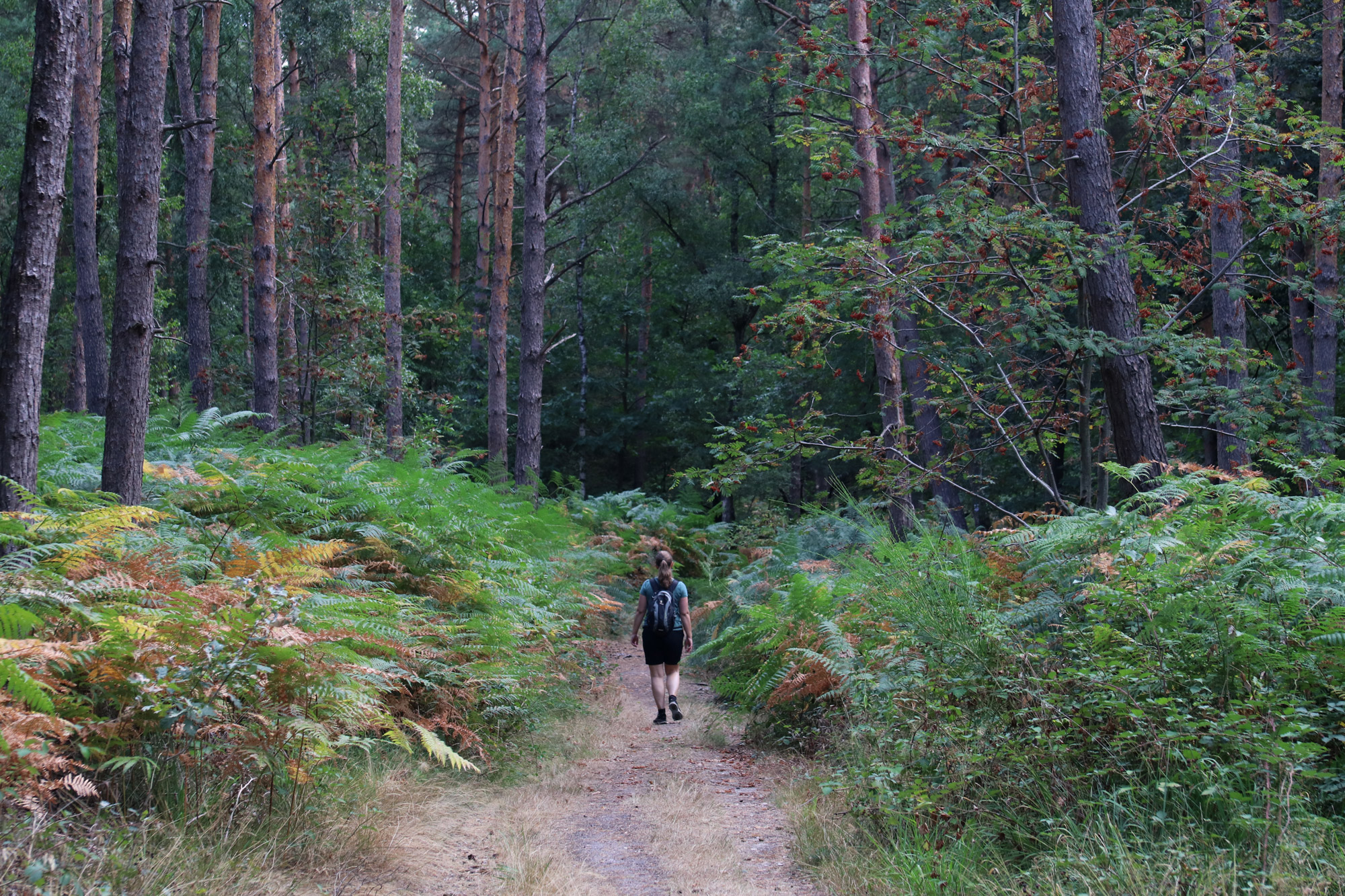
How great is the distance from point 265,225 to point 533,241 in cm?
423

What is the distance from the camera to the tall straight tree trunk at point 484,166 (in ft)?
90.5

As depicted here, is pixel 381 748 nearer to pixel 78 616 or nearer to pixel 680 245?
pixel 78 616

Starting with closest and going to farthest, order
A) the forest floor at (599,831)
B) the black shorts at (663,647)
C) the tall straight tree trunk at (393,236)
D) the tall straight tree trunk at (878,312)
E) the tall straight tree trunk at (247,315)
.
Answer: the forest floor at (599,831)
the tall straight tree trunk at (878,312)
the black shorts at (663,647)
the tall straight tree trunk at (393,236)
the tall straight tree trunk at (247,315)

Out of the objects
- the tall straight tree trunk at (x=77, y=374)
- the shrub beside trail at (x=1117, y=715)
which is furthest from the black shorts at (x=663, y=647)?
the tall straight tree trunk at (x=77, y=374)

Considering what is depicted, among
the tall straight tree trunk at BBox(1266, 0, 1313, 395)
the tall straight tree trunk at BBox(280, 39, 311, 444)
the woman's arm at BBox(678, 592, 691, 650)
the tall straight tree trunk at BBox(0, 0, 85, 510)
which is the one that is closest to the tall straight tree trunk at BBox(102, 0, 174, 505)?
the tall straight tree trunk at BBox(0, 0, 85, 510)

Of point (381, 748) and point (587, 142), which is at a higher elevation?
point (587, 142)

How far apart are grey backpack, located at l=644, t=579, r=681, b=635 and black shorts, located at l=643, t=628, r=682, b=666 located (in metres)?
0.04

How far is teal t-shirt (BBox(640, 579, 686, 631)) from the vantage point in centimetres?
878

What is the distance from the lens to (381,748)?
573 centimetres

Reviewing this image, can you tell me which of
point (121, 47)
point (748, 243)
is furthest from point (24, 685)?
point (748, 243)

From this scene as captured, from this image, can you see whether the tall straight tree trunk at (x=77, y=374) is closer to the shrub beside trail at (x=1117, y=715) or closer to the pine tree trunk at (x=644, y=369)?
the pine tree trunk at (x=644, y=369)

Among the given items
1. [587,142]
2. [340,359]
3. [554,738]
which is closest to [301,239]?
[340,359]

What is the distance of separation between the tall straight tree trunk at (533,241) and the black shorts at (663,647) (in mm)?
6613

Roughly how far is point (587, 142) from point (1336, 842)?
25215 millimetres
